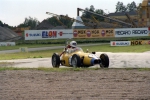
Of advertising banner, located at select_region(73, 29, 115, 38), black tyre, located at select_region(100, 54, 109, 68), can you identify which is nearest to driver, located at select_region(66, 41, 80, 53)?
black tyre, located at select_region(100, 54, 109, 68)

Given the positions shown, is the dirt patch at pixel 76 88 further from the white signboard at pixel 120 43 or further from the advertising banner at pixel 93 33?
the advertising banner at pixel 93 33

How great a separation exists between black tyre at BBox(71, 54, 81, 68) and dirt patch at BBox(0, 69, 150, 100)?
6831mm

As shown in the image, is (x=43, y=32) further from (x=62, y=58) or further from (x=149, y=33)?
(x=62, y=58)

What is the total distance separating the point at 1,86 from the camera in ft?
43.1

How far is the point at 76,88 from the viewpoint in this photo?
12242mm

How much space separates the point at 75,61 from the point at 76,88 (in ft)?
33.3

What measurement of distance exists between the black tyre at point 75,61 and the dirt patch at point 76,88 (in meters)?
6.83

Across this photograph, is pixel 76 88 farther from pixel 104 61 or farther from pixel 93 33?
pixel 93 33

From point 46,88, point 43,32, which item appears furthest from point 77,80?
point 43,32

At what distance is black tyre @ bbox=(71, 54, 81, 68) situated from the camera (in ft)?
72.4

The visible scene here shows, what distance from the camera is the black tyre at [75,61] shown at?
22062 millimetres

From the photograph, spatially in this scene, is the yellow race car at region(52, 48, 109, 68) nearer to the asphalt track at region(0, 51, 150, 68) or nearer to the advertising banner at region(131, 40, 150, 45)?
the asphalt track at region(0, 51, 150, 68)

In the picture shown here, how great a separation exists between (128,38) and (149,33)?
4.06 metres

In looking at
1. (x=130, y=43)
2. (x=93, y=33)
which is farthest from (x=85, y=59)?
(x=93, y=33)
